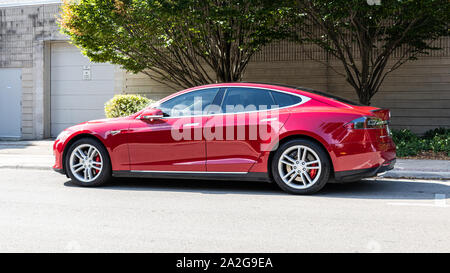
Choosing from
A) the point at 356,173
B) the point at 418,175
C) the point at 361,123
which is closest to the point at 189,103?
the point at 361,123

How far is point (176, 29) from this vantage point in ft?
40.9

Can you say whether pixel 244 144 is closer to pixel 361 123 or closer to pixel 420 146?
pixel 361 123

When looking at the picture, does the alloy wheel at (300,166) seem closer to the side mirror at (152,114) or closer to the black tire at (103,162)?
the side mirror at (152,114)

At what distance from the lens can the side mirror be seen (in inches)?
286

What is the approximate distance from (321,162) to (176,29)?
23.0 ft

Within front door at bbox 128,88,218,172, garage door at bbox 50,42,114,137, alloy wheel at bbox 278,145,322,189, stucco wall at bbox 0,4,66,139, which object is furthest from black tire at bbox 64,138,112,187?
stucco wall at bbox 0,4,66,139

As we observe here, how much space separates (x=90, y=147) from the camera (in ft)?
24.8

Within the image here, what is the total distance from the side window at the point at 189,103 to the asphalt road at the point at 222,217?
114 centimetres

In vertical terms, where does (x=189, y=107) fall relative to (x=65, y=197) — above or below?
above

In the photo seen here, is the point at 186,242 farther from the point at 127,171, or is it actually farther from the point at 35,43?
the point at 35,43
